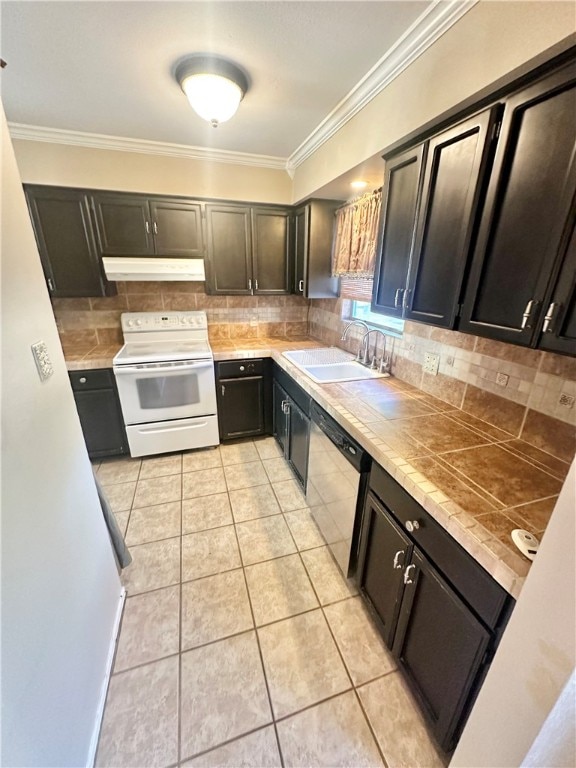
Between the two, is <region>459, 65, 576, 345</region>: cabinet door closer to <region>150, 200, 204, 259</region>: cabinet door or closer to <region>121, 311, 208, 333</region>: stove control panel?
<region>150, 200, 204, 259</region>: cabinet door

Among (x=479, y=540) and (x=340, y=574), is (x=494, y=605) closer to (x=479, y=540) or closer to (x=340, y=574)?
(x=479, y=540)

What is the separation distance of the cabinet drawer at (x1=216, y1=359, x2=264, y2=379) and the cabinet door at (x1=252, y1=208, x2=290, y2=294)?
733mm

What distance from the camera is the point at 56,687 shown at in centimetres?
84

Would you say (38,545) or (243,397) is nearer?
(38,545)

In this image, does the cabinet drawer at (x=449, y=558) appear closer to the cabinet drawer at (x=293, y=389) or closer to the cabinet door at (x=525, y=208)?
the cabinet door at (x=525, y=208)

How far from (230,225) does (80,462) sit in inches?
91.2

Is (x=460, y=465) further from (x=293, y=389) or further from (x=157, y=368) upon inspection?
(x=157, y=368)

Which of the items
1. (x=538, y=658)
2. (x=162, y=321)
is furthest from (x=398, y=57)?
(x=162, y=321)

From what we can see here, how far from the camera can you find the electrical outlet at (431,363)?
1.66m

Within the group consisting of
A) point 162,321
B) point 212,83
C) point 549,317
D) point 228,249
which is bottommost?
point 162,321

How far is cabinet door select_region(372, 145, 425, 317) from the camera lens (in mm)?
1394

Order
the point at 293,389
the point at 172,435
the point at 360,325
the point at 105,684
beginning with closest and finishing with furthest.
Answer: the point at 105,684 < the point at 293,389 < the point at 360,325 < the point at 172,435

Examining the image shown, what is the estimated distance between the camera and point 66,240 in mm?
2365

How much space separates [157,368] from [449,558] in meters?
2.28
